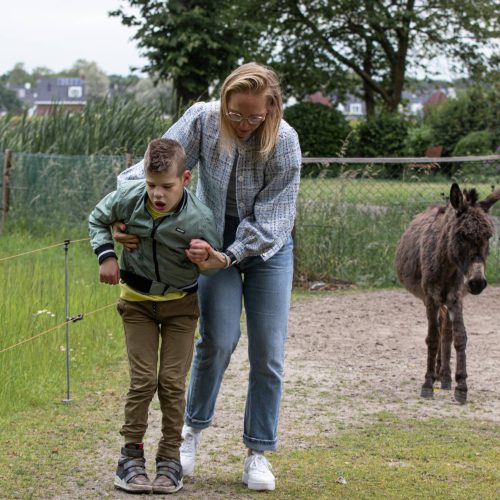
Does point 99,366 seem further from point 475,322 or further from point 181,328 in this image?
point 475,322

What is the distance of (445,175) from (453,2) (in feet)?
86.4

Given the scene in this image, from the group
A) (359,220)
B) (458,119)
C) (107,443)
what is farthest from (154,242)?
(458,119)

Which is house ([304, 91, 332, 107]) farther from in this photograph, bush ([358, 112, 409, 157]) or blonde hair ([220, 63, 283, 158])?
blonde hair ([220, 63, 283, 158])

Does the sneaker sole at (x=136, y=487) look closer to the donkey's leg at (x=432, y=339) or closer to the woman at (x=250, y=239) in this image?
the woman at (x=250, y=239)

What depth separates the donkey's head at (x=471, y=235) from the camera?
24.9 feet

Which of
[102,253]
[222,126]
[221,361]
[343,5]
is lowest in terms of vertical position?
[221,361]

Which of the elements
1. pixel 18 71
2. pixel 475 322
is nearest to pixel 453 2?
pixel 475 322

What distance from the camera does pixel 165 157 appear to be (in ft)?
15.8

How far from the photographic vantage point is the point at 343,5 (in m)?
40.2

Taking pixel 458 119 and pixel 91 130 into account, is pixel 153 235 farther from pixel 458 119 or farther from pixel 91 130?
pixel 458 119

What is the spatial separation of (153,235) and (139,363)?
25.0 inches

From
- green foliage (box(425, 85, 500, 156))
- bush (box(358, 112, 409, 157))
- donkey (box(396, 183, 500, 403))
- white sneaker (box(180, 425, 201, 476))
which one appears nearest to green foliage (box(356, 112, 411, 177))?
bush (box(358, 112, 409, 157))

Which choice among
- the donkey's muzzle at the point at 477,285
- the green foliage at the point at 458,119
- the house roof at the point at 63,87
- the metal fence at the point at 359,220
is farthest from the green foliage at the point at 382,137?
the house roof at the point at 63,87

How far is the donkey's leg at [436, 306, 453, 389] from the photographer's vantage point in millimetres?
8312
